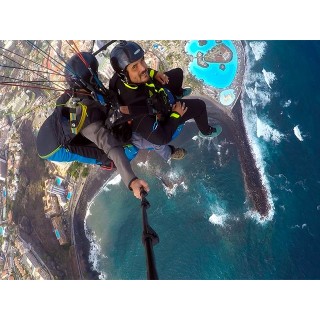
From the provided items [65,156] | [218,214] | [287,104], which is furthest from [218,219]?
[65,156]

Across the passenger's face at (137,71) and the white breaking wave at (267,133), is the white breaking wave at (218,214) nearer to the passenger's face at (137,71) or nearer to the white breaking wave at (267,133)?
the white breaking wave at (267,133)

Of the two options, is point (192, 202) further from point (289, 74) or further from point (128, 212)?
point (289, 74)

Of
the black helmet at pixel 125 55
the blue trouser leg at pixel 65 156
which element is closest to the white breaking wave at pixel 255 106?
the blue trouser leg at pixel 65 156

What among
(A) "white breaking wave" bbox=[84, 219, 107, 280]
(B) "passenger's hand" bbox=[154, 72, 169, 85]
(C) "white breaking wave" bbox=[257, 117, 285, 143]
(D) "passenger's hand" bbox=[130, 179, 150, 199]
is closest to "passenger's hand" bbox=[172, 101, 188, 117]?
(B) "passenger's hand" bbox=[154, 72, 169, 85]

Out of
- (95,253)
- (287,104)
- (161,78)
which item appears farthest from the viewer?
(95,253)

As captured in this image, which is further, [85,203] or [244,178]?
[85,203]

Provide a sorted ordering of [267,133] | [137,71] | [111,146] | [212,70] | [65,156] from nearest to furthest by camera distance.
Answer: [111,146] < [137,71] < [65,156] < [267,133] < [212,70]

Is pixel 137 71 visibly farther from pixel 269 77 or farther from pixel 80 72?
pixel 269 77

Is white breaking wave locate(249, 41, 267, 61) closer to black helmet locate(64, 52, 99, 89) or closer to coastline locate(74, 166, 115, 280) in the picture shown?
coastline locate(74, 166, 115, 280)
